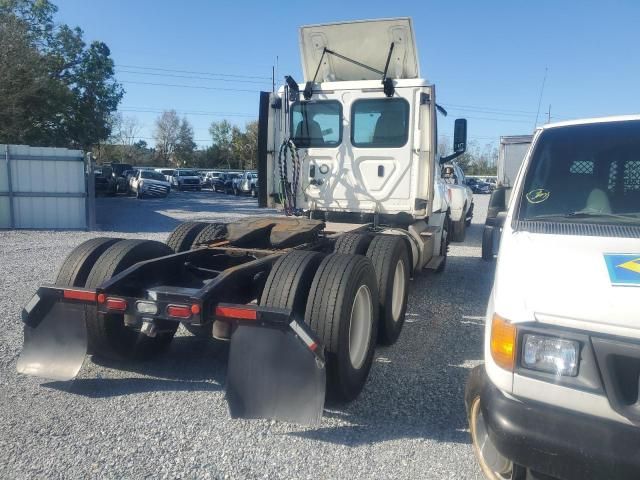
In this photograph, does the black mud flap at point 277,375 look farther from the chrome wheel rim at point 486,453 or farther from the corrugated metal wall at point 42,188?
the corrugated metal wall at point 42,188

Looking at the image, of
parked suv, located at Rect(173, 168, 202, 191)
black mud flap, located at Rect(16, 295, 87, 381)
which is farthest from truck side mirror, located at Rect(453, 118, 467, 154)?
parked suv, located at Rect(173, 168, 202, 191)

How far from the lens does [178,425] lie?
3443 millimetres

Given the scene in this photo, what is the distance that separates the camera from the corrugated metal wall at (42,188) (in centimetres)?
1447

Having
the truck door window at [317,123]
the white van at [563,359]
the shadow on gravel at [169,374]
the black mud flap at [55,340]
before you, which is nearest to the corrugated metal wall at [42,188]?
the truck door window at [317,123]

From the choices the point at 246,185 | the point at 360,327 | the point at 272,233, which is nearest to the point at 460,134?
the point at 272,233

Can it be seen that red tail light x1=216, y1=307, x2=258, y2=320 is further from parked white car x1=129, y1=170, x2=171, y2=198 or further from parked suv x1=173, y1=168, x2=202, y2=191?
parked suv x1=173, y1=168, x2=202, y2=191

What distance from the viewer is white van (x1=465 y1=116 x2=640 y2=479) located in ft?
6.86

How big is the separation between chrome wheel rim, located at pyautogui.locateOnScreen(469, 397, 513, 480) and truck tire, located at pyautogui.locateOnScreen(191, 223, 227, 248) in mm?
3487

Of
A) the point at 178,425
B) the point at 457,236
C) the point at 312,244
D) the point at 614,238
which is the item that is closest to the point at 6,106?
the point at 457,236

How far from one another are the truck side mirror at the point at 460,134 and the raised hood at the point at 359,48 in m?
0.84

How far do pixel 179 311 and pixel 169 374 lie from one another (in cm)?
116

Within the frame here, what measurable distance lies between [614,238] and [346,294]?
1737 mm

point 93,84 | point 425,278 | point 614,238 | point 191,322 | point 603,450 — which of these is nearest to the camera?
point 603,450

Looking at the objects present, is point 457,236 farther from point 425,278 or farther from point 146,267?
point 146,267
